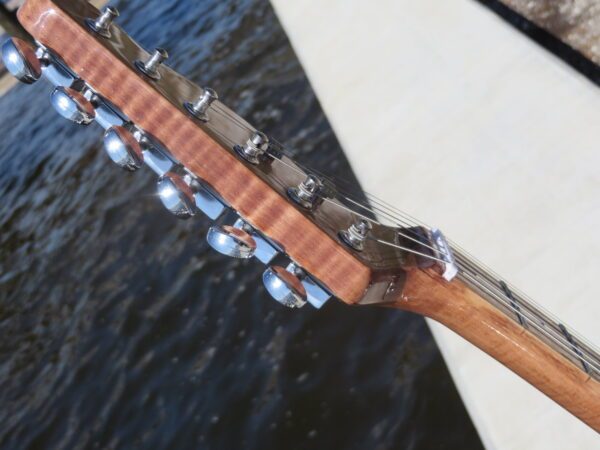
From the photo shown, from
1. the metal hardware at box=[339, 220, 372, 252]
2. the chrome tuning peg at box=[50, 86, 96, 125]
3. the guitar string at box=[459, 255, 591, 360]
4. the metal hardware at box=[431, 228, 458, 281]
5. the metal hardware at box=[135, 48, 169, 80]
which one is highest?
the guitar string at box=[459, 255, 591, 360]

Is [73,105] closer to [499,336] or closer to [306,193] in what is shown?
[306,193]

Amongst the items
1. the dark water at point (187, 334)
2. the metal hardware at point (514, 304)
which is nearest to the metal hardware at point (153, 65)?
the metal hardware at point (514, 304)

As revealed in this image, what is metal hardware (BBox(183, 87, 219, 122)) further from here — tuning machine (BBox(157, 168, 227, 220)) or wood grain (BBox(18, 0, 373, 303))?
tuning machine (BBox(157, 168, 227, 220))

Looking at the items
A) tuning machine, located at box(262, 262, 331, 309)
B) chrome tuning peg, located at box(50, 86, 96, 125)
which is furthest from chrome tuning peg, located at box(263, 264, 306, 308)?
chrome tuning peg, located at box(50, 86, 96, 125)

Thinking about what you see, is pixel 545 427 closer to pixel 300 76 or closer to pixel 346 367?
pixel 346 367

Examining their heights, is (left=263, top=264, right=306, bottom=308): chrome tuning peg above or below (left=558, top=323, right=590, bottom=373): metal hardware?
below

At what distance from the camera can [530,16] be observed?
14.0 ft

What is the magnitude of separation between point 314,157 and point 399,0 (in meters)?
2.14

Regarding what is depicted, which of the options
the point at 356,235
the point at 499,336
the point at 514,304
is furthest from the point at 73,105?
the point at 514,304

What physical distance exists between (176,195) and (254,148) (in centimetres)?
29

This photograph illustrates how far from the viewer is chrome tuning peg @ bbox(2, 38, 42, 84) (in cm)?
196

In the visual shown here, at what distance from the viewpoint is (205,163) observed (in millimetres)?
1939

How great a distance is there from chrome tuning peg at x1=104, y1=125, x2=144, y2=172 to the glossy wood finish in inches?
31.5

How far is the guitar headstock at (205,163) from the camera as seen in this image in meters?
1.91
